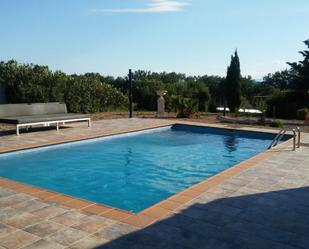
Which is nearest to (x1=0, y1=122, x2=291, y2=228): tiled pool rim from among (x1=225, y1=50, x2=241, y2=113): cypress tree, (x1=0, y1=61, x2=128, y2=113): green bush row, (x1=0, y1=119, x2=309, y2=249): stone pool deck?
(x1=0, y1=119, x2=309, y2=249): stone pool deck

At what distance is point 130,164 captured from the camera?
344 inches

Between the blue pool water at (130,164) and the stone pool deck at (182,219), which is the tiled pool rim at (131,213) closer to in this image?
the stone pool deck at (182,219)

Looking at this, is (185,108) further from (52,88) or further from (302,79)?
(302,79)

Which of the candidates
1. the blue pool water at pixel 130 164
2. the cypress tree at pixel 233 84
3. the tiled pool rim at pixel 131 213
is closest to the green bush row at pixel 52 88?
the blue pool water at pixel 130 164

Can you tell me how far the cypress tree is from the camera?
23578 mm

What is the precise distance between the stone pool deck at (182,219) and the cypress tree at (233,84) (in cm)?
1786

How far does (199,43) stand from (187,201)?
45.1 ft

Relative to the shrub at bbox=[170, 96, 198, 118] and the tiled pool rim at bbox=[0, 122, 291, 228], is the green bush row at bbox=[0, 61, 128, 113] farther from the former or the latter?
the tiled pool rim at bbox=[0, 122, 291, 228]

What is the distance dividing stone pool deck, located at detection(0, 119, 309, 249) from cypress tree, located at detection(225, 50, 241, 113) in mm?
17859

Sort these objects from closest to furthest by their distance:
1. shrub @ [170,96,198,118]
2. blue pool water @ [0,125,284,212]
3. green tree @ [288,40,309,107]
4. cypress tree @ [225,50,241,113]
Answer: blue pool water @ [0,125,284,212], shrub @ [170,96,198,118], green tree @ [288,40,309,107], cypress tree @ [225,50,241,113]

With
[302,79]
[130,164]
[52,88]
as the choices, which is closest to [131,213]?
[130,164]

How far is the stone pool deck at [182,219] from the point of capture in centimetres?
358

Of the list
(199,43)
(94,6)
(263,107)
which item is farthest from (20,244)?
(199,43)

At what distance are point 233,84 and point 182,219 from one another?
20.4m
